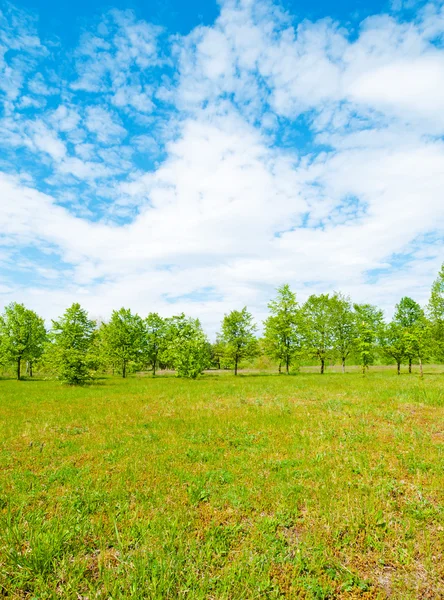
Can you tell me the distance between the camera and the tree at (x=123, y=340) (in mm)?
44491

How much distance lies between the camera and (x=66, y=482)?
270 inches

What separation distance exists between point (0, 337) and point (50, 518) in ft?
152

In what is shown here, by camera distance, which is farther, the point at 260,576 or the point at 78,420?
the point at 78,420

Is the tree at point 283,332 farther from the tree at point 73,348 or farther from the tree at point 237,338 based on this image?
the tree at point 73,348

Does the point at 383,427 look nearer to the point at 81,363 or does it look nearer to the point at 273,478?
the point at 273,478

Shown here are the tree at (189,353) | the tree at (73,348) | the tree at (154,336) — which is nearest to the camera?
the tree at (73,348)

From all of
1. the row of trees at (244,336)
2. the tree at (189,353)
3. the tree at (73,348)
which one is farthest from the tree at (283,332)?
the tree at (73,348)

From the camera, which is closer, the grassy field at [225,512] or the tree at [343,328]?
the grassy field at [225,512]

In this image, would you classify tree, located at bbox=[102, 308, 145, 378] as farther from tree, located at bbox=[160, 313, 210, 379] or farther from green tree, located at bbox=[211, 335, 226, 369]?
green tree, located at bbox=[211, 335, 226, 369]

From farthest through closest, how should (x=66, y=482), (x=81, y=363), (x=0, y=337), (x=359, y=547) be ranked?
(x=0, y=337), (x=81, y=363), (x=66, y=482), (x=359, y=547)

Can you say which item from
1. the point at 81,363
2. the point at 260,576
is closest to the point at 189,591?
the point at 260,576

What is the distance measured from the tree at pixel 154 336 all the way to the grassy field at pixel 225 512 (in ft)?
134

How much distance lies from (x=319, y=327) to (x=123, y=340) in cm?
3297

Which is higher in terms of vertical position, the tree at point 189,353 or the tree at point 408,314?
the tree at point 408,314
